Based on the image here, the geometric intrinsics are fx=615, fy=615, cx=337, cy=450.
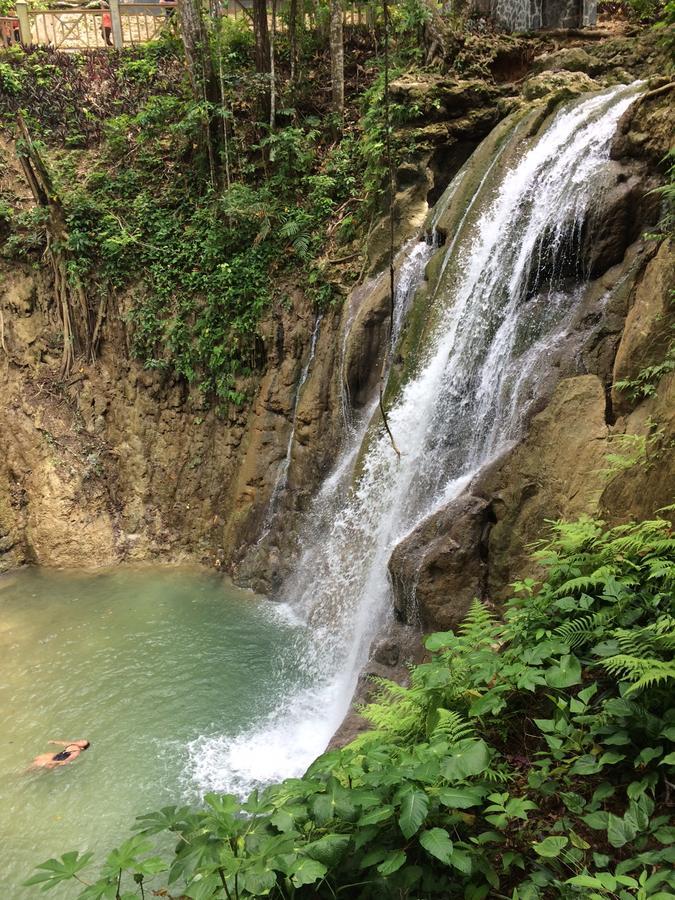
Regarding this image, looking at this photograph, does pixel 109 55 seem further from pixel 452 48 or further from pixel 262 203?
pixel 452 48

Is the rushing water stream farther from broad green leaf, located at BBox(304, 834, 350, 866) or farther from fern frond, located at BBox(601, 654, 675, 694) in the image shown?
broad green leaf, located at BBox(304, 834, 350, 866)

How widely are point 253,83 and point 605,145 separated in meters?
7.82

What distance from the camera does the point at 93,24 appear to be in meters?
15.1

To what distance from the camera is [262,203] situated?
36.1 feet

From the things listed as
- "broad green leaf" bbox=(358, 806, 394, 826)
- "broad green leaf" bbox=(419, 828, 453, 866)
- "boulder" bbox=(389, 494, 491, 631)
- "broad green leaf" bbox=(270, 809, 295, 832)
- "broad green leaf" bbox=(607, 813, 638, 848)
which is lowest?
"boulder" bbox=(389, 494, 491, 631)

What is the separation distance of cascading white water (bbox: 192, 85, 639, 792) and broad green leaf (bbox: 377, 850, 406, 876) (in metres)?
4.09

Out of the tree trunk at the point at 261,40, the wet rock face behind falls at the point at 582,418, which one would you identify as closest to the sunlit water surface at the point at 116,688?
the wet rock face behind falls at the point at 582,418

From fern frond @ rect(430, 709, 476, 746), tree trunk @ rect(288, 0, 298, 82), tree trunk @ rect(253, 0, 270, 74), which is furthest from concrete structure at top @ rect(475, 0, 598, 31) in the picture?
fern frond @ rect(430, 709, 476, 746)

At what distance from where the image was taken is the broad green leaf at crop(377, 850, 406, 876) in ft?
7.03

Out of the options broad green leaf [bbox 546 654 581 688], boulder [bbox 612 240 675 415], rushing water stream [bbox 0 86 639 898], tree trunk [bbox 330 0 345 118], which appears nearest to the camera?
broad green leaf [bbox 546 654 581 688]

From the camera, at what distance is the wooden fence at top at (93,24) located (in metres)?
14.7

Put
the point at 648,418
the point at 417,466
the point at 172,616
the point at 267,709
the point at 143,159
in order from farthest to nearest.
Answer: the point at 143,159 < the point at 172,616 < the point at 417,466 < the point at 267,709 < the point at 648,418

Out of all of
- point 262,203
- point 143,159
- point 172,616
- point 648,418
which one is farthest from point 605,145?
point 143,159

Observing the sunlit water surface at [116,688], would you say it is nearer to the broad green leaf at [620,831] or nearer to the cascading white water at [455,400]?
the cascading white water at [455,400]
